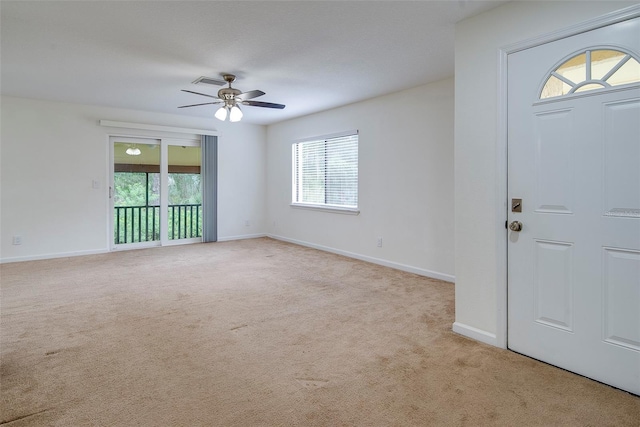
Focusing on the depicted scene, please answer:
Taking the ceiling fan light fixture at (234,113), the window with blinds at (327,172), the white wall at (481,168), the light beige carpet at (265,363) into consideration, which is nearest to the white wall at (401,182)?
the window with blinds at (327,172)

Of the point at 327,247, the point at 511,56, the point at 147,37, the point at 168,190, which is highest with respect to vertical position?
the point at 147,37

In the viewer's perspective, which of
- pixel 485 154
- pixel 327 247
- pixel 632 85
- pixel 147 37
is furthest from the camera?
pixel 327 247

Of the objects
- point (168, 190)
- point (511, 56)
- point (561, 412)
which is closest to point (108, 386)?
point (561, 412)

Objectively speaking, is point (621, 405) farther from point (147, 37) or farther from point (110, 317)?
point (147, 37)

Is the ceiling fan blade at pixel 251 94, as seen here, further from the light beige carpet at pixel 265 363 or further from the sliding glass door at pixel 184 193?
the sliding glass door at pixel 184 193

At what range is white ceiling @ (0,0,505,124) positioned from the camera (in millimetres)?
2549

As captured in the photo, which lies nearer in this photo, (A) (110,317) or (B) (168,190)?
(A) (110,317)

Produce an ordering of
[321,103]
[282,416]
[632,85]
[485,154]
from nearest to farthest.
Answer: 1. [282,416]
2. [632,85]
3. [485,154]
4. [321,103]

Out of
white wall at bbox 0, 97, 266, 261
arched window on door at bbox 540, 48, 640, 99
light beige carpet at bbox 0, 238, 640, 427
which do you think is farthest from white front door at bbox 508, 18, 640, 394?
white wall at bbox 0, 97, 266, 261

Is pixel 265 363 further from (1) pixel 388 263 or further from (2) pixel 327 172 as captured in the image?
(2) pixel 327 172

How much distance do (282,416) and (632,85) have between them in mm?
2618

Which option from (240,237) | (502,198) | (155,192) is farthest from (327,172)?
(502,198)

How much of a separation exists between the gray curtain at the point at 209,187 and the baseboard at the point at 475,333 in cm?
533

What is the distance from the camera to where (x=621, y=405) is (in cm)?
184
